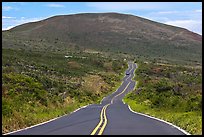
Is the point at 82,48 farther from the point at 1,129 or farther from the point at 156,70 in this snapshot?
the point at 1,129

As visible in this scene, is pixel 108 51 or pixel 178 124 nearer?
pixel 178 124

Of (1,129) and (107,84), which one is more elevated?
(1,129)

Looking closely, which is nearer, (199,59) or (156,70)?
(156,70)

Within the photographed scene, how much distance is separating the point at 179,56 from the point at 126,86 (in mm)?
98635

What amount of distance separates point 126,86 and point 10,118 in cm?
6581

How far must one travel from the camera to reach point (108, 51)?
176 meters

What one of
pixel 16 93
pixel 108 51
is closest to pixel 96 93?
pixel 16 93

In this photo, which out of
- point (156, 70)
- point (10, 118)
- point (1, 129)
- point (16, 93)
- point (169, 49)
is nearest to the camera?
point (1, 129)

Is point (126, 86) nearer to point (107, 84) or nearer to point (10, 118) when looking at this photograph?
point (107, 84)

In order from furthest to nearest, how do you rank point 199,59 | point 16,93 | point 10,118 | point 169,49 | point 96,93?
point 169,49 < point 199,59 < point 96,93 < point 16,93 < point 10,118

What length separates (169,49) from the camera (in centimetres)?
19238

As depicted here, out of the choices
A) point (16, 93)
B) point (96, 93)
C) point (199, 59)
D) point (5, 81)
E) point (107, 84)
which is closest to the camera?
point (16, 93)

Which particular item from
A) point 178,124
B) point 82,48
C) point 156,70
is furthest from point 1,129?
point 82,48

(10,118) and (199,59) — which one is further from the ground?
(10,118)
